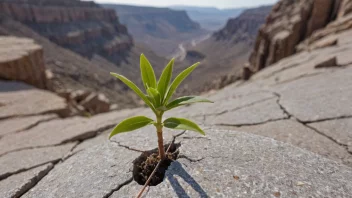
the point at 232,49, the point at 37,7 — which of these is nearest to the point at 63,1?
the point at 37,7

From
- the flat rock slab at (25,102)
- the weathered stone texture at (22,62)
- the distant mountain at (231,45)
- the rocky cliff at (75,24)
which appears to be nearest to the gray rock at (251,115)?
the flat rock slab at (25,102)

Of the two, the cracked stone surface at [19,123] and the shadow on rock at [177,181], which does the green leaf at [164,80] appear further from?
the cracked stone surface at [19,123]

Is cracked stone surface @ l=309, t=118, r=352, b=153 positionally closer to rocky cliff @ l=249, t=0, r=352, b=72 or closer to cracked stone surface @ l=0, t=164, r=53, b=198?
cracked stone surface @ l=0, t=164, r=53, b=198

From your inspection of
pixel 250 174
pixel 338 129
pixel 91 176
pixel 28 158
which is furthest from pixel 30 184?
pixel 338 129

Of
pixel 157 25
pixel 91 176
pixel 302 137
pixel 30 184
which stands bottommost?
pixel 30 184

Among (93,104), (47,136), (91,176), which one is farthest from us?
(93,104)

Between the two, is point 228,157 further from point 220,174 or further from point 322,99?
point 322,99
